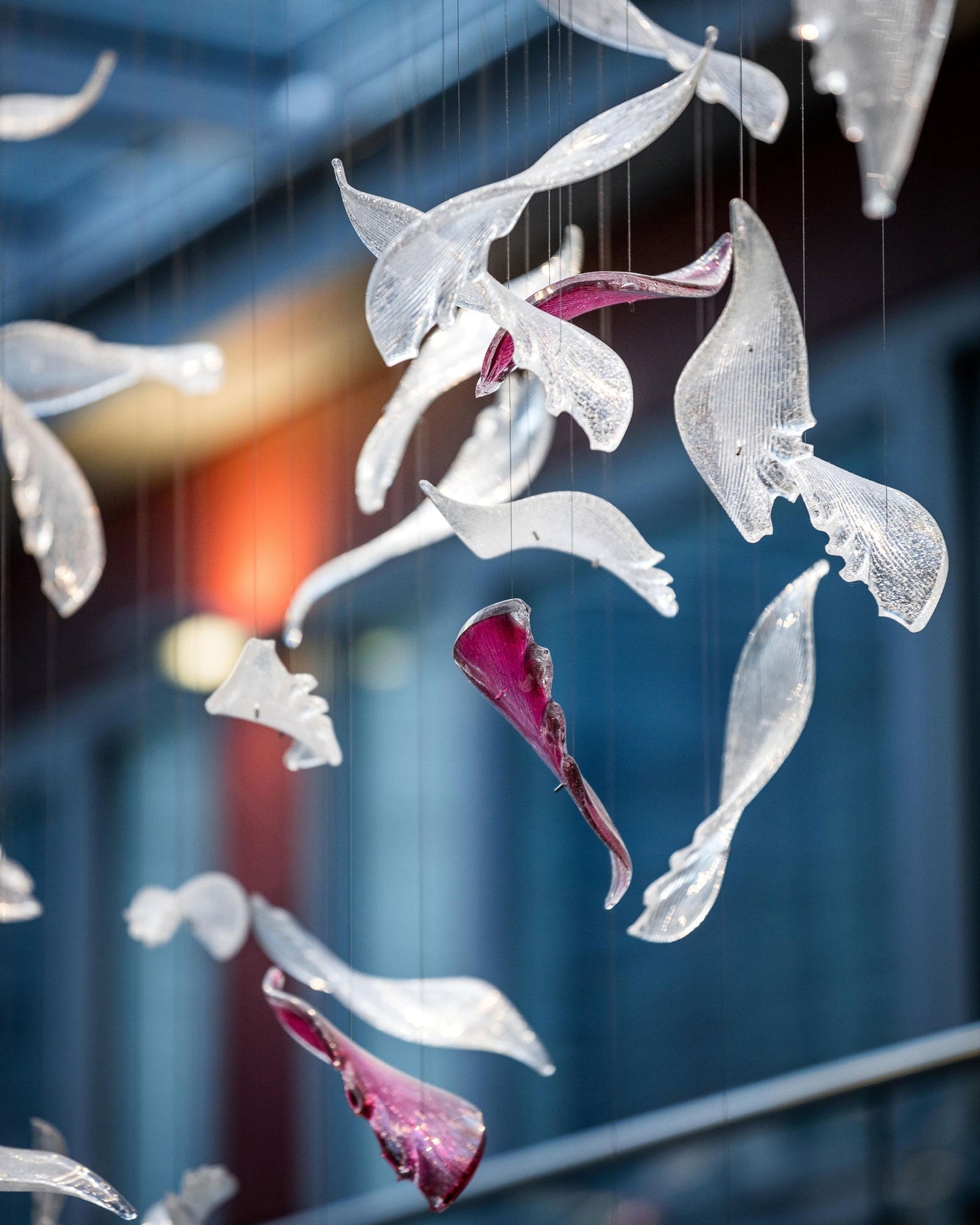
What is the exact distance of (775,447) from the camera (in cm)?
105

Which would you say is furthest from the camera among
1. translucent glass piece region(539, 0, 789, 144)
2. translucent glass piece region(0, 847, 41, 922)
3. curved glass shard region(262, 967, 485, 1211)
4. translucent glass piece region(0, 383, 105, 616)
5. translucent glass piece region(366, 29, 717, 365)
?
translucent glass piece region(0, 383, 105, 616)

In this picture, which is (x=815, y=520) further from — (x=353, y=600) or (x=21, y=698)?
(x=21, y=698)

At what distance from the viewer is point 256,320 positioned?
3.44 m

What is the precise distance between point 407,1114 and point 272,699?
0.38 metres

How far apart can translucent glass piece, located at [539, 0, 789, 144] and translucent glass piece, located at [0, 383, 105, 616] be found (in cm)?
80


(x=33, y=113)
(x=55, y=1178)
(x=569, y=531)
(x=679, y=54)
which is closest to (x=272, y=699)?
(x=569, y=531)

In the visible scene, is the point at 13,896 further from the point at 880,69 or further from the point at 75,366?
the point at 880,69

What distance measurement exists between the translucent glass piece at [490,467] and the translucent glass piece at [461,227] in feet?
1.43

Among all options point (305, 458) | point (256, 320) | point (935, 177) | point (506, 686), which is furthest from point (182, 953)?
point (506, 686)

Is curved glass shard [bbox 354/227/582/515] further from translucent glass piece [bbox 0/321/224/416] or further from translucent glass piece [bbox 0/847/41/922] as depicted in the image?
translucent glass piece [bbox 0/847/41/922]

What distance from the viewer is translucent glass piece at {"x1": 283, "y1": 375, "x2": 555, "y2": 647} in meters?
1.57

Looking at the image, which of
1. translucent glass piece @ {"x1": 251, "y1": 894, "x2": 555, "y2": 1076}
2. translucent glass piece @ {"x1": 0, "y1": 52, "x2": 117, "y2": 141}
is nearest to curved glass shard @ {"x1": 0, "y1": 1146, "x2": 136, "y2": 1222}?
translucent glass piece @ {"x1": 251, "y1": 894, "x2": 555, "y2": 1076}

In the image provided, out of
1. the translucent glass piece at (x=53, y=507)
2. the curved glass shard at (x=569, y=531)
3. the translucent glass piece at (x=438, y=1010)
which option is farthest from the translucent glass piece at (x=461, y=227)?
the translucent glass piece at (x=53, y=507)

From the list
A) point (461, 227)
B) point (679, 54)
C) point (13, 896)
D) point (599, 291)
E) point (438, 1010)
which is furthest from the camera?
point (13, 896)
